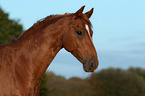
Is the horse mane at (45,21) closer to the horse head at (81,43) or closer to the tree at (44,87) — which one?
the horse head at (81,43)

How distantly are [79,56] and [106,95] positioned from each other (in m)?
14.0

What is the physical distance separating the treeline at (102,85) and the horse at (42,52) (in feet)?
37.2

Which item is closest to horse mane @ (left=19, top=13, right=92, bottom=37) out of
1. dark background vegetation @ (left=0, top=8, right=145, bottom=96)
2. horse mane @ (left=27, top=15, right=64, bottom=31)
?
horse mane @ (left=27, top=15, right=64, bottom=31)

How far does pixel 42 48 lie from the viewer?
408 centimetres

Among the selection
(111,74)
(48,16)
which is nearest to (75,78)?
(111,74)

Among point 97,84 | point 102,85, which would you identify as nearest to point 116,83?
point 102,85

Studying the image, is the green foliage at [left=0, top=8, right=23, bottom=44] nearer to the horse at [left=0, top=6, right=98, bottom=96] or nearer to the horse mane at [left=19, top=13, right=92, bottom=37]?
the horse mane at [left=19, top=13, right=92, bottom=37]

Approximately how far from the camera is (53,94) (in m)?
16.0

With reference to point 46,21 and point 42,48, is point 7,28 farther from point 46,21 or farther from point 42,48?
point 42,48

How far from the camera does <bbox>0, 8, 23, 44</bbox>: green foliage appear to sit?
1332 cm

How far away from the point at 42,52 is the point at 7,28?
10.4 meters

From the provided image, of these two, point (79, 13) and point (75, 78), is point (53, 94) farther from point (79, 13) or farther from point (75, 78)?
point (79, 13)

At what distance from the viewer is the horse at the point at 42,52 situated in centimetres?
404

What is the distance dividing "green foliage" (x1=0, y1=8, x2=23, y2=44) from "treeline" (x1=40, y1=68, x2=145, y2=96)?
4097mm
